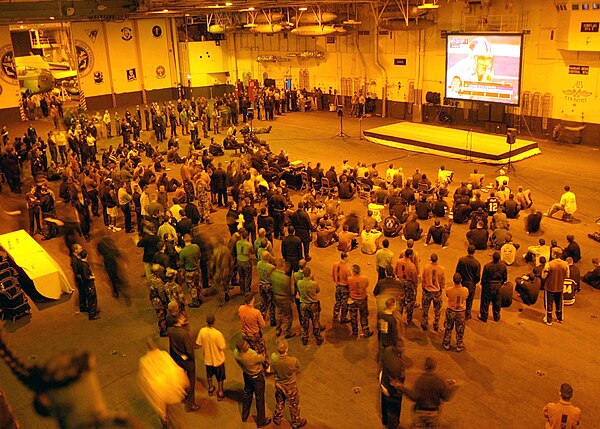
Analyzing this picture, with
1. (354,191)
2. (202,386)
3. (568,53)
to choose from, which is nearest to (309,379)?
(202,386)

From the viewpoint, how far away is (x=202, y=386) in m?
8.28

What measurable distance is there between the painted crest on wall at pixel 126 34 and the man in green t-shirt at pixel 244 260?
26.8m

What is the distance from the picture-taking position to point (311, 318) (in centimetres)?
904

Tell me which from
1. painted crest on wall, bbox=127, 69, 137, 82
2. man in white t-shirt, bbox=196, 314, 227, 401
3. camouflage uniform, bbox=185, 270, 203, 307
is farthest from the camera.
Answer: painted crest on wall, bbox=127, 69, 137, 82

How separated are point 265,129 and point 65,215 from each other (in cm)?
1206

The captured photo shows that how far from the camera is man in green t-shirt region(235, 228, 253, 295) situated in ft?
34.1

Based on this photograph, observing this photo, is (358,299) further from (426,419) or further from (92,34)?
(92,34)

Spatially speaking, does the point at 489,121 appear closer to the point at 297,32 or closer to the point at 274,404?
the point at 297,32

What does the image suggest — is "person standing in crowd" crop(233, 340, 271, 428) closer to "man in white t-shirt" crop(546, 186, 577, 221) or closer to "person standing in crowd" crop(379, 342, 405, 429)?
"person standing in crowd" crop(379, 342, 405, 429)

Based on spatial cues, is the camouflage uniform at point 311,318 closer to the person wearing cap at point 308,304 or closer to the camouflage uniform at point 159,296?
the person wearing cap at point 308,304

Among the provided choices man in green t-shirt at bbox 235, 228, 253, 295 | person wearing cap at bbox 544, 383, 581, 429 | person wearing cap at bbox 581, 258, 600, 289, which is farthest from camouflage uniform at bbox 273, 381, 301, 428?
person wearing cap at bbox 581, 258, 600, 289

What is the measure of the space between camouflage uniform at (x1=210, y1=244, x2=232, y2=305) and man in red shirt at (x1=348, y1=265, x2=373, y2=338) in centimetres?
270

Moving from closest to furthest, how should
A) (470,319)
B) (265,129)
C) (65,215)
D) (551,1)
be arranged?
(470,319), (65,215), (551,1), (265,129)

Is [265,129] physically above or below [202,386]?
above
